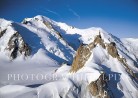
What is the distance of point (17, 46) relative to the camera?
13000 cm

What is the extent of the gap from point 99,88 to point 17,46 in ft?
270

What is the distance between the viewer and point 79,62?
6675cm

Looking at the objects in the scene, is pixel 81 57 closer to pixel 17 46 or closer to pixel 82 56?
pixel 82 56

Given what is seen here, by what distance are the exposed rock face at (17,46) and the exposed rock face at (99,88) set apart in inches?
2974

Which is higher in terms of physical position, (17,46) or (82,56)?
(17,46)

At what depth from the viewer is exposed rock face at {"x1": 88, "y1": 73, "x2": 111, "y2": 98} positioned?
53.9 meters

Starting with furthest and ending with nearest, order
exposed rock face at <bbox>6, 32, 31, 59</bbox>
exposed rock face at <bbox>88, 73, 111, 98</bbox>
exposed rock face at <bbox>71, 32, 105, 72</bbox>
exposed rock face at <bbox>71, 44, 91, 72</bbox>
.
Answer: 1. exposed rock face at <bbox>6, 32, 31, 59</bbox>
2. exposed rock face at <bbox>71, 32, 105, 72</bbox>
3. exposed rock face at <bbox>71, 44, 91, 72</bbox>
4. exposed rock face at <bbox>88, 73, 111, 98</bbox>

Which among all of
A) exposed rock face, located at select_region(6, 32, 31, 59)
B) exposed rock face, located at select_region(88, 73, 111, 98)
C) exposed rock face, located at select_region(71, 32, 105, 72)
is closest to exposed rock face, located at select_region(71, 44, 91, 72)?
exposed rock face, located at select_region(71, 32, 105, 72)

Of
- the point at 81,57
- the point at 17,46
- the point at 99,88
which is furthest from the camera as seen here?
the point at 17,46

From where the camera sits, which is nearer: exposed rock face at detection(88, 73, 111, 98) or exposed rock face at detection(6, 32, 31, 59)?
exposed rock face at detection(88, 73, 111, 98)

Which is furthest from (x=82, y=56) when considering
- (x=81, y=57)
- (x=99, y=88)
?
(x=99, y=88)

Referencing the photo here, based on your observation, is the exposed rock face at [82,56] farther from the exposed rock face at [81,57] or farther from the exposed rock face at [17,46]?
the exposed rock face at [17,46]

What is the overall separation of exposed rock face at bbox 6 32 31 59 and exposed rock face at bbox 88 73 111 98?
248 ft

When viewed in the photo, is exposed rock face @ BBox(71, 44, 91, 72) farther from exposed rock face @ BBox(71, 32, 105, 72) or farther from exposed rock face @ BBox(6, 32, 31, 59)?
exposed rock face @ BBox(6, 32, 31, 59)
